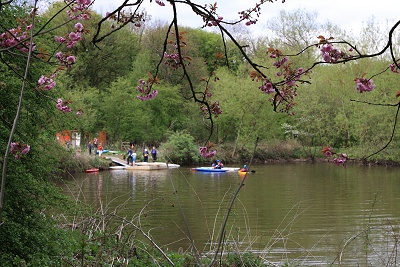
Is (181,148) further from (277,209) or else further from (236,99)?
(277,209)

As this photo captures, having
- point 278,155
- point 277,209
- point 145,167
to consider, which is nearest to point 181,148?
point 145,167

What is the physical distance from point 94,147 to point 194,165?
6.07 meters

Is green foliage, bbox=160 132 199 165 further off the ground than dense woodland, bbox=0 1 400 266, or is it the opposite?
dense woodland, bbox=0 1 400 266

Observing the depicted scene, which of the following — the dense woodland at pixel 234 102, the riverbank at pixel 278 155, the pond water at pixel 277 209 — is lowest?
the pond water at pixel 277 209

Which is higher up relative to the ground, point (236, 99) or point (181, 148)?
point (236, 99)

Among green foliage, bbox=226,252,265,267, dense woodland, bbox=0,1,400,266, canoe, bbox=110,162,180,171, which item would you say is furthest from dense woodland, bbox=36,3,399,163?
green foliage, bbox=226,252,265,267

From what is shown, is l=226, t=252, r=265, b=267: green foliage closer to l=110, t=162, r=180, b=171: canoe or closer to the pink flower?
the pink flower

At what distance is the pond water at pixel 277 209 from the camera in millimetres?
9586

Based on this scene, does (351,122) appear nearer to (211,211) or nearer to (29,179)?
(211,211)

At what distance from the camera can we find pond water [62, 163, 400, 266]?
9.59 metres

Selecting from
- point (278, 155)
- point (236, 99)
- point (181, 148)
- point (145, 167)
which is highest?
point (236, 99)

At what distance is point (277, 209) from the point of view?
1666cm

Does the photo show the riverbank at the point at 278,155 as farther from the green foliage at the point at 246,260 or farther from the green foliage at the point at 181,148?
Answer: the green foliage at the point at 246,260

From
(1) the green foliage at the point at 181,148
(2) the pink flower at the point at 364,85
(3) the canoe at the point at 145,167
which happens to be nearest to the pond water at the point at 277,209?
(3) the canoe at the point at 145,167
